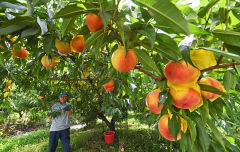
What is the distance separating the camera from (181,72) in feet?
1.67

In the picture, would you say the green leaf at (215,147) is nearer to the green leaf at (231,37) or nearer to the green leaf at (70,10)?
the green leaf at (231,37)

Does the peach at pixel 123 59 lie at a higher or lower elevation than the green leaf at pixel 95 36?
lower

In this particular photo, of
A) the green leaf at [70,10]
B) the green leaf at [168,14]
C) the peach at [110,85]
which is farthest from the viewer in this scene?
the peach at [110,85]

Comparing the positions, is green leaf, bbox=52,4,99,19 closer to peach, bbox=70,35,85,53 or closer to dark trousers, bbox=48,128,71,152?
peach, bbox=70,35,85,53

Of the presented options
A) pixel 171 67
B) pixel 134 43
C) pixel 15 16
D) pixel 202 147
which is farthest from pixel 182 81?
pixel 15 16

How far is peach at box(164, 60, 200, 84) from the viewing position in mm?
504

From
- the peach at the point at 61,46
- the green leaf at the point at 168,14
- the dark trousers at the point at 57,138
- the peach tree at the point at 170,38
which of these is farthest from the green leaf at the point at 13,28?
the dark trousers at the point at 57,138

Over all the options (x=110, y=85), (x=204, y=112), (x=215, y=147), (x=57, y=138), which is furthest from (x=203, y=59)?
(x=57, y=138)

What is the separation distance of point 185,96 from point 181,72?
9 centimetres

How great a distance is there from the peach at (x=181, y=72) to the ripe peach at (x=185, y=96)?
38mm

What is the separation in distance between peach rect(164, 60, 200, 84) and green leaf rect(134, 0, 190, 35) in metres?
0.21

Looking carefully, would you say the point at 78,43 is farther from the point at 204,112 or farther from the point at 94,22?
the point at 204,112

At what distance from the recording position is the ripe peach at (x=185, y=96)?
0.53m

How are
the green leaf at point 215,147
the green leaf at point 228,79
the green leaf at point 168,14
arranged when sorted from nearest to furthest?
the green leaf at point 168,14 → the green leaf at point 228,79 → the green leaf at point 215,147
